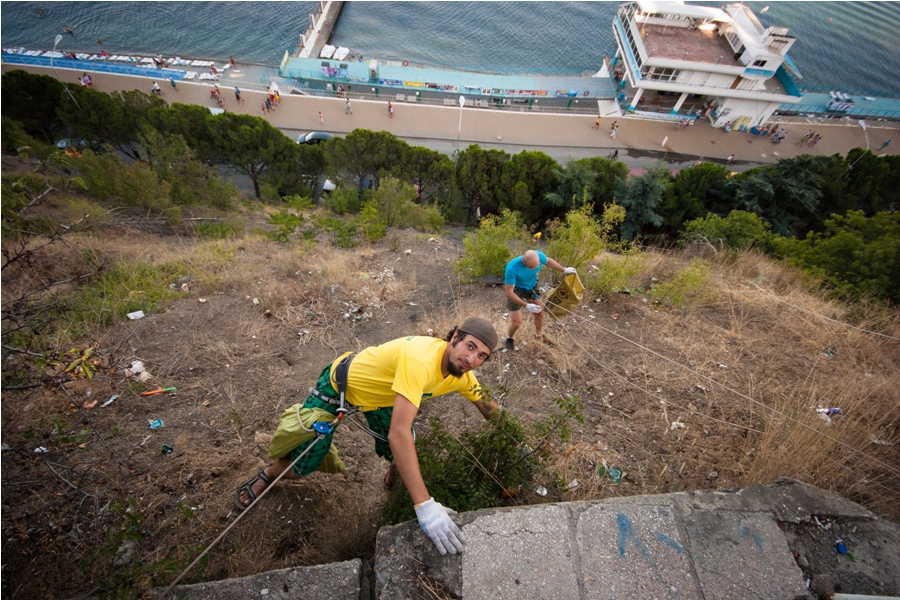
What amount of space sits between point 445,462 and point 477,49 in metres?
37.7

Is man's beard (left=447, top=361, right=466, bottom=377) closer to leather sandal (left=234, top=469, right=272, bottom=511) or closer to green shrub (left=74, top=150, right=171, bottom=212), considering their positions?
leather sandal (left=234, top=469, right=272, bottom=511)

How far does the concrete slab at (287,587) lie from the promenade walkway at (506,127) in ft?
71.4

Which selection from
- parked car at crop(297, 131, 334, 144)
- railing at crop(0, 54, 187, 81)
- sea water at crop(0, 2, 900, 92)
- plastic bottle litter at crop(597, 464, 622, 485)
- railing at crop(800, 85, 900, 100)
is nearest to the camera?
plastic bottle litter at crop(597, 464, 622, 485)

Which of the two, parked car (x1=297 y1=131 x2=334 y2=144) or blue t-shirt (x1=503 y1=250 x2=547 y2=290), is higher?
blue t-shirt (x1=503 y1=250 x2=547 y2=290)

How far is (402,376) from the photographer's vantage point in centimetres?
207

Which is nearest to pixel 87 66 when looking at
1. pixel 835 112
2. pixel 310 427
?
pixel 310 427

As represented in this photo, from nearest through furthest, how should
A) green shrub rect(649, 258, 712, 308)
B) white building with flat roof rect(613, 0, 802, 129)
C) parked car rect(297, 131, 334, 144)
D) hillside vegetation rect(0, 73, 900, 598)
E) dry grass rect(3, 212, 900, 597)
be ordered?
hillside vegetation rect(0, 73, 900, 598) → dry grass rect(3, 212, 900, 597) → green shrub rect(649, 258, 712, 308) → parked car rect(297, 131, 334, 144) → white building with flat roof rect(613, 0, 802, 129)

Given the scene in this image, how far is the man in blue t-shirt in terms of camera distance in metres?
→ 4.45

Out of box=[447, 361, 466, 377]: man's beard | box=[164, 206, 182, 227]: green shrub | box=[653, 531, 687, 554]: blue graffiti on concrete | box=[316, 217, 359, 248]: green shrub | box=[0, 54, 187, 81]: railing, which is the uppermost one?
box=[447, 361, 466, 377]: man's beard

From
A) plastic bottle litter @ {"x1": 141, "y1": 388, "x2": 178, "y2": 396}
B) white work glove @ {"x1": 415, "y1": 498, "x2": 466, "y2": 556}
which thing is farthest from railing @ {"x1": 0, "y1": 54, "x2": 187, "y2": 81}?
white work glove @ {"x1": 415, "y1": 498, "x2": 466, "y2": 556}

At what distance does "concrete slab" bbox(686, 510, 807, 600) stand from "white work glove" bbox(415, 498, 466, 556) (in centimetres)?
131

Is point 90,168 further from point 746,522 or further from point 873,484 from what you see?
point 873,484

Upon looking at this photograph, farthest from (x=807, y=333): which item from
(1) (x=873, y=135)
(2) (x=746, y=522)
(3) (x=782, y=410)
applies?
(1) (x=873, y=135)

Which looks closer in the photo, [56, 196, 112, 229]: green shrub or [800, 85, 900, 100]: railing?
[56, 196, 112, 229]: green shrub
